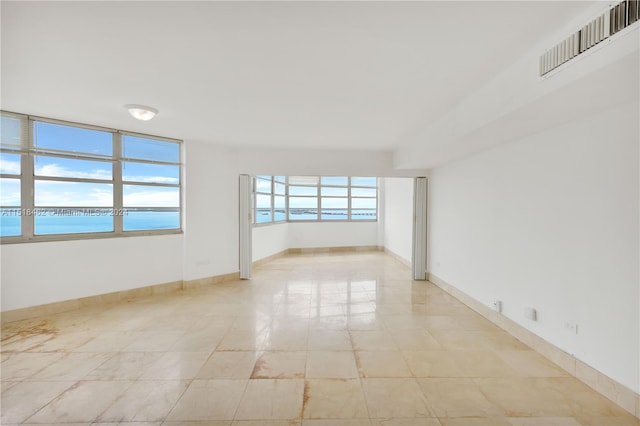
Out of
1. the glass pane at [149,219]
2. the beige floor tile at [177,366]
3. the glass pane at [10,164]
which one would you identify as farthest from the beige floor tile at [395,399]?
the glass pane at [10,164]

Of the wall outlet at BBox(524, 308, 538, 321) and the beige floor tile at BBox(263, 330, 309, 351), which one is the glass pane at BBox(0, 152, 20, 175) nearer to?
the beige floor tile at BBox(263, 330, 309, 351)

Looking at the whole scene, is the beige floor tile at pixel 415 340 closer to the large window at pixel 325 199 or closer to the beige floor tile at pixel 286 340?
the beige floor tile at pixel 286 340

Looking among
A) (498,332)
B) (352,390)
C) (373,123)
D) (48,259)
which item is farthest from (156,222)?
(498,332)

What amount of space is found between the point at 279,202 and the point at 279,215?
Answer: 40cm

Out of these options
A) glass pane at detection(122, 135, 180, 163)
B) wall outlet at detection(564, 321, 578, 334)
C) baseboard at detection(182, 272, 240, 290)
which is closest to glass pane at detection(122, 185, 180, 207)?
glass pane at detection(122, 135, 180, 163)

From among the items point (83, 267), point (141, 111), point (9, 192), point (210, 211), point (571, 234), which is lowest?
point (83, 267)

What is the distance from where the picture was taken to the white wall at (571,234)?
2223mm

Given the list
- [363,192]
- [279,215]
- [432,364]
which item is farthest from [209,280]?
[363,192]

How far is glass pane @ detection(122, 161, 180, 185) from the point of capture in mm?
4852

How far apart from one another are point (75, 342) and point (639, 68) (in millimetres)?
5263

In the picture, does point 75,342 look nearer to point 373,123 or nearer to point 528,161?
point 373,123

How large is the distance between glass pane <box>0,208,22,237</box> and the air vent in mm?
5878

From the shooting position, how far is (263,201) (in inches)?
322

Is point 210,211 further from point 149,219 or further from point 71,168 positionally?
point 71,168
